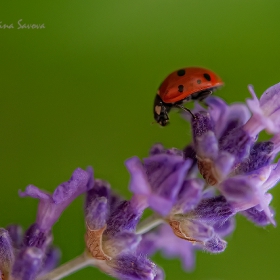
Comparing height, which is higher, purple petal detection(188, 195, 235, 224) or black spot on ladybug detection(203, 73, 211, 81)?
black spot on ladybug detection(203, 73, 211, 81)

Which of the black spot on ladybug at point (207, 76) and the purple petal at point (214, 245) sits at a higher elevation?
the black spot on ladybug at point (207, 76)

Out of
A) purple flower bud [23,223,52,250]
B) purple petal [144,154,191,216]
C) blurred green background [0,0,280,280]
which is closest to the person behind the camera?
purple petal [144,154,191,216]

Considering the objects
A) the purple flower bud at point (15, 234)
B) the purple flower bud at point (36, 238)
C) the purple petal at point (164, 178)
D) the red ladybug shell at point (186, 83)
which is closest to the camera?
the purple petal at point (164, 178)

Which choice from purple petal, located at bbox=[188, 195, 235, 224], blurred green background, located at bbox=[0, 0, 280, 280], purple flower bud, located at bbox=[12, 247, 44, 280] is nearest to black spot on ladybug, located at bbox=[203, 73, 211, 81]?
purple petal, located at bbox=[188, 195, 235, 224]

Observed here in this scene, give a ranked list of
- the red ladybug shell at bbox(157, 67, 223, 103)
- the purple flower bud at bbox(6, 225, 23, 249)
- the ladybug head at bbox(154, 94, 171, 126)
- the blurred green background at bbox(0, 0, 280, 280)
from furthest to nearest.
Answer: the blurred green background at bbox(0, 0, 280, 280) < the ladybug head at bbox(154, 94, 171, 126) < the red ladybug shell at bbox(157, 67, 223, 103) < the purple flower bud at bbox(6, 225, 23, 249)

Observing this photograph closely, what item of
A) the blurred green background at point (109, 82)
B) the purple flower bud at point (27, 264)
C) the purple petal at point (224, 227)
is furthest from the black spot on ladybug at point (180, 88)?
the blurred green background at point (109, 82)

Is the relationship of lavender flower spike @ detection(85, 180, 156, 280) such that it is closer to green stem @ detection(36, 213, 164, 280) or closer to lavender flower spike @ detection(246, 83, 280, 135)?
green stem @ detection(36, 213, 164, 280)

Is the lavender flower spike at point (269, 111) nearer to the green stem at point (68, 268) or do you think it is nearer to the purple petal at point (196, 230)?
the purple petal at point (196, 230)
